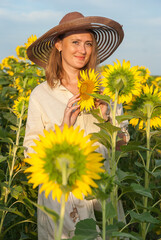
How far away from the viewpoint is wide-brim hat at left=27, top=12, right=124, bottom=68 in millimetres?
1905

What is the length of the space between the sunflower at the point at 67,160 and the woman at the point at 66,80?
920mm

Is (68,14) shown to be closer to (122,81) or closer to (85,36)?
(85,36)

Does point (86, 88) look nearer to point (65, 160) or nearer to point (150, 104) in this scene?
point (150, 104)

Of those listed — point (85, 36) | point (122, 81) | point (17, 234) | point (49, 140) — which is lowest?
point (17, 234)

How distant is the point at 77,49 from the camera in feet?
6.49

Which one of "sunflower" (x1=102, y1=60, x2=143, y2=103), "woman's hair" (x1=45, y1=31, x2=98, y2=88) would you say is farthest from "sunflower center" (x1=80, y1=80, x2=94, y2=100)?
"woman's hair" (x1=45, y1=31, x2=98, y2=88)

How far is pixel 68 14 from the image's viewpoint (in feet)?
7.15

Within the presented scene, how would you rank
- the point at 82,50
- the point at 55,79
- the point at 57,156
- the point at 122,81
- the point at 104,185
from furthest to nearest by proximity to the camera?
the point at 55,79 < the point at 82,50 < the point at 122,81 < the point at 104,185 < the point at 57,156

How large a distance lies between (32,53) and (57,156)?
60.0 inches

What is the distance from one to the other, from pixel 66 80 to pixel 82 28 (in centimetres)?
30

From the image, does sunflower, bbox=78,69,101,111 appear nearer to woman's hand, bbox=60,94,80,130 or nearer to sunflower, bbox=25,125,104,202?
woman's hand, bbox=60,94,80,130

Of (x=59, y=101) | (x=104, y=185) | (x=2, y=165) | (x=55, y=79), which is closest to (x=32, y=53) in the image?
(x=55, y=79)

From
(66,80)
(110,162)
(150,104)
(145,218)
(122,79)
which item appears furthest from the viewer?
(66,80)

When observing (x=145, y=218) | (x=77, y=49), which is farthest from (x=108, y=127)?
(x=77, y=49)
